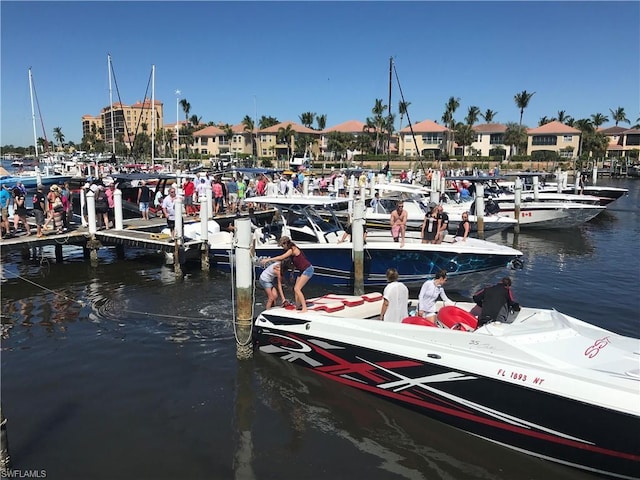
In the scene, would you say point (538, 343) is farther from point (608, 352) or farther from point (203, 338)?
point (203, 338)

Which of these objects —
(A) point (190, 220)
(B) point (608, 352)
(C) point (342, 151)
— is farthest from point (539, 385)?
(C) point (342, 151)

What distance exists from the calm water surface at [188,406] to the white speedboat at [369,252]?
1.76 meters

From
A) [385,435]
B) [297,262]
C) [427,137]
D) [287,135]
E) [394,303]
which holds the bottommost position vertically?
[385,435]

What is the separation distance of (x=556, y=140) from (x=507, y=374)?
86354 millimetres

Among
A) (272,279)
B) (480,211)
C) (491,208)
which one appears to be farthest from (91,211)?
(491,208)

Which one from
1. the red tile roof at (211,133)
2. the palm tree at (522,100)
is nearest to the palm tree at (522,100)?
the palm tree at (522,100)

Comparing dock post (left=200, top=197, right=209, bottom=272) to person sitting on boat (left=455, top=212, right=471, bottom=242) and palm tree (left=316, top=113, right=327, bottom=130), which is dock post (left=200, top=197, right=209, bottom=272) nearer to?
person sitting on boat (left=455, top=212, right=471, bottom=242)

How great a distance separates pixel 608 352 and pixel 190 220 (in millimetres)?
14301

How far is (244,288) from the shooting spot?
8.66 m

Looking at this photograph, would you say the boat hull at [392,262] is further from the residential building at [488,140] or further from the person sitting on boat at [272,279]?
the residential building at [488,140]

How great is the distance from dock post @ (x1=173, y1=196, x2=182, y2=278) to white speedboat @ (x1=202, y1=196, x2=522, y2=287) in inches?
92.7

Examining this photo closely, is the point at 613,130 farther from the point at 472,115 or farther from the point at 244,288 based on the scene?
the point at 244,288

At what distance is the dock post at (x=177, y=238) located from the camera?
47.9ft

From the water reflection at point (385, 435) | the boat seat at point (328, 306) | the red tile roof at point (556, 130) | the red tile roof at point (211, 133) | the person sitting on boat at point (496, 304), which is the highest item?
the red tile roof at point (211, 133)
